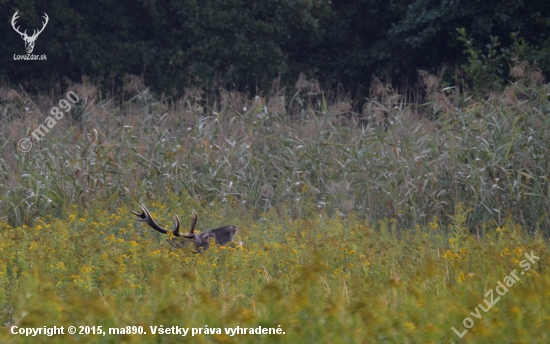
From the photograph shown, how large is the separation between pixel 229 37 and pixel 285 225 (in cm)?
1084

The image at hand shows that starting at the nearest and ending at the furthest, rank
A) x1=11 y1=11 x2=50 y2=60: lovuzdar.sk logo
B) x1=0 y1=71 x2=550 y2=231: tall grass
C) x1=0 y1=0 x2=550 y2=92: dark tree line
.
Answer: x1=0 y1=71 x2=550 y2=231: tall grass
x1=0 y1=0 x2=550 y2=92: dark tree line
x1=11 y1=11 x2=50 y2=60: lovuzdar.sk logo

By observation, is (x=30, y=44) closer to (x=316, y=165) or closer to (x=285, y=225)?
(x=316, y=165)

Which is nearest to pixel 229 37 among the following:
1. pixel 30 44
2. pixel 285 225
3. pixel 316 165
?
pixel 30 44

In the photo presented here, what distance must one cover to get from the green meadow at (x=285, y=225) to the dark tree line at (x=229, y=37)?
261 inches

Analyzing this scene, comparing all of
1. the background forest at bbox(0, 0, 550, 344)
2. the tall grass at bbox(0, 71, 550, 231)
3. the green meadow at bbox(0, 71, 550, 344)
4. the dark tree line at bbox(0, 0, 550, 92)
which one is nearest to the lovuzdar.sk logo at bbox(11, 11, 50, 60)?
the dark tree line at bbox(0, 0, 550, 92)

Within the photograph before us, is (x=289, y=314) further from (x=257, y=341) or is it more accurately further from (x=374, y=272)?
(x=374, y=272)

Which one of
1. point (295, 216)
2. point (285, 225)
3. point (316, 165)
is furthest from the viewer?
point (316, 165)

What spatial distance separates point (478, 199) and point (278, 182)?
2242 millimetres

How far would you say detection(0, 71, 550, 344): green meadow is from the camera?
3209 millimetres

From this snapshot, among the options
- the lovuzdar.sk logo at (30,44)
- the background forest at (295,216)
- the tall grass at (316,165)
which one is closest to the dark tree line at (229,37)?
the lovuzdar.sk logo at (30,44)

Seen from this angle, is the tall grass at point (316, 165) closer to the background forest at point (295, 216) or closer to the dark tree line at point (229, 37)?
the background forest at point (295, 216)

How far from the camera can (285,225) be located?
755 centimetres

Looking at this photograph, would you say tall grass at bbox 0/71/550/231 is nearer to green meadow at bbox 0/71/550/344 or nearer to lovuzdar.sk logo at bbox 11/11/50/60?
green meadow at bbox 0/71/550/344

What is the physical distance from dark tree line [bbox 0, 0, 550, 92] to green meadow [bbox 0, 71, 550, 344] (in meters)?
6.64
